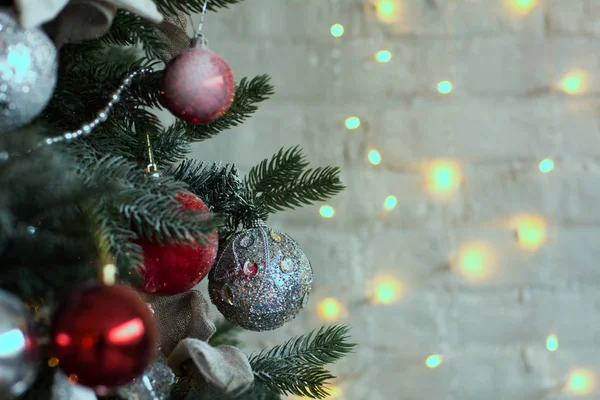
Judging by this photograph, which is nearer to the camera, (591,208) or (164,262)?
(164,262)

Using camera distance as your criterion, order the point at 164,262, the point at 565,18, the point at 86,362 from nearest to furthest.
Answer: the point at 86,362
the point at 164,262
the point at 565,18

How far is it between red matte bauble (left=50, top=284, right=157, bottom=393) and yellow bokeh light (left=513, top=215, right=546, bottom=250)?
62 centimetres

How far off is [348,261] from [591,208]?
342mm

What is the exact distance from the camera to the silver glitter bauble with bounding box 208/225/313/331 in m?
A: 0.43

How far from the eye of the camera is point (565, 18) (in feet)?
2.41

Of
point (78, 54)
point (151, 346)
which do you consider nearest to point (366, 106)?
point (78, 54)

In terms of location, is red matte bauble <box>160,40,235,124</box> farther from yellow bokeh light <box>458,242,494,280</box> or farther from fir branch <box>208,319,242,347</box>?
yellow bokeh light <box>458,242,494,280</box>

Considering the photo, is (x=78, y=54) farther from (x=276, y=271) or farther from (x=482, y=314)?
(x=482, y=314)

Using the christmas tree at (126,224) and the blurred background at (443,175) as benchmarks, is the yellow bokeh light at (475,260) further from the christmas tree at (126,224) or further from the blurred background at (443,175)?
the christmas tree at (126,224)

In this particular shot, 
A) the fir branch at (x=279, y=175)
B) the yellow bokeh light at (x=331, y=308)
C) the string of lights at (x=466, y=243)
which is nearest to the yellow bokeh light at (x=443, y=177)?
the string of lights at (x=466, y=243)

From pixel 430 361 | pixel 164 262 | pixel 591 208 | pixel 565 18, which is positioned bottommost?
pixel 430 361

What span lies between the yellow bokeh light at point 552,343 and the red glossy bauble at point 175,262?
57 cm

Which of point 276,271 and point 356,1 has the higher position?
point 356,1

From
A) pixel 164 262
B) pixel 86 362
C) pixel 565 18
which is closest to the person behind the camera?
pixel 86 362
